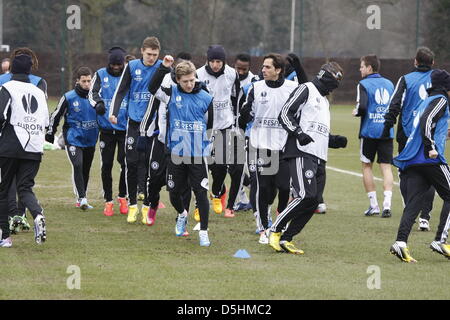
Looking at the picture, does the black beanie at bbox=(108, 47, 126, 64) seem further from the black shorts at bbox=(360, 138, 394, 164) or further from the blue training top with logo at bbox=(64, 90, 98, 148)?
the black shorts at bbox=(360, 138, 394, 164)

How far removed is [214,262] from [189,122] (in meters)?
1.76

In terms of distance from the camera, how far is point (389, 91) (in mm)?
12625

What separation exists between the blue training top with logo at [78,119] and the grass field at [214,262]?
1.02 m

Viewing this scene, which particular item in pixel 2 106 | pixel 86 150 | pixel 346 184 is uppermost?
pixel 2 106

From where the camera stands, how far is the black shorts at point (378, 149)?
1274 cm

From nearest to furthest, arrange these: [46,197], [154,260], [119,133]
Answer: [154,260], [119,133], [46,197]

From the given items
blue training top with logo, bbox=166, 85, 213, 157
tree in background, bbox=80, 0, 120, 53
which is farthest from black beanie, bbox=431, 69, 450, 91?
tree in background, bbox=80, 0, 120, 53

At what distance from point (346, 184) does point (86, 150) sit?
5.68m

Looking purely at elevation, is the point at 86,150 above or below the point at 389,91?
below

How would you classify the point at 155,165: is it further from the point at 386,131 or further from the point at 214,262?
the point at 386,131

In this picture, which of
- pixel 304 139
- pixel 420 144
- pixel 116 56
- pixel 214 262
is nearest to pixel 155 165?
pixel 116 56

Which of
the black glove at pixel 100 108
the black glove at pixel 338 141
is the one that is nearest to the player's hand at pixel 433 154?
the black glove at pixel 338 141
